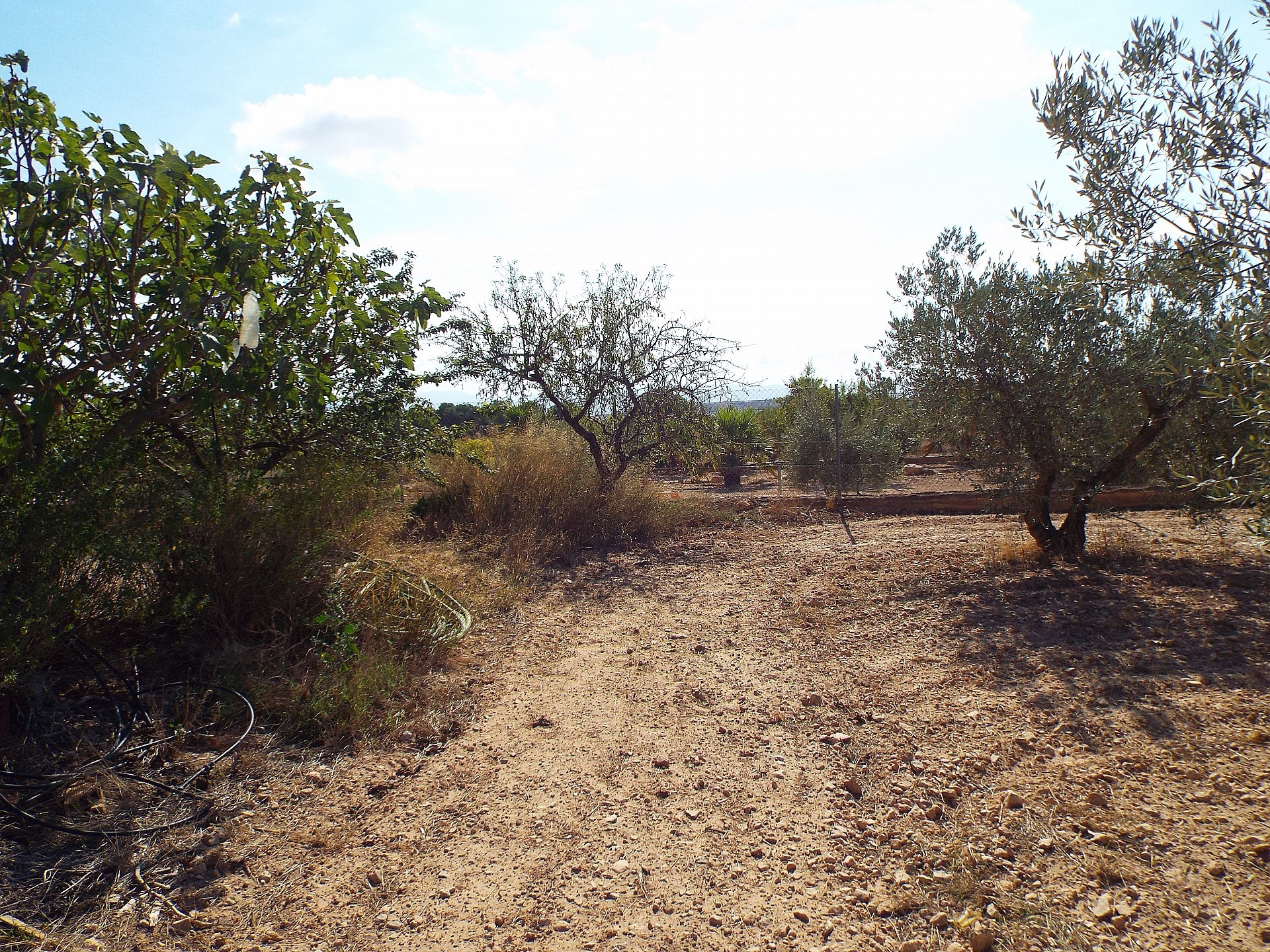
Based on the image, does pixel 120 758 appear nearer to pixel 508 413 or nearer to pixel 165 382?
pixel 165 382

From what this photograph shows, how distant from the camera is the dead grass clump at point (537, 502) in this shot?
9.88 metres

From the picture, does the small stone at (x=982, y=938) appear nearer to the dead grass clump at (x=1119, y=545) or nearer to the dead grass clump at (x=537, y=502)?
the dead grass clump at (x=1119, y=545)

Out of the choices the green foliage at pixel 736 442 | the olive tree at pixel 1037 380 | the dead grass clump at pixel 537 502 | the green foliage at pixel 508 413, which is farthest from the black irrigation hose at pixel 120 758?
the green foliage at pixel 736 442

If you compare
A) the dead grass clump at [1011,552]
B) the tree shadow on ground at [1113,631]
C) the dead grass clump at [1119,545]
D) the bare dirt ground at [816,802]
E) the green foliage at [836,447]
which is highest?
the green foliage at [836,447]

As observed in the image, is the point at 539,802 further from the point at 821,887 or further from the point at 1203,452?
the point at 1203,452

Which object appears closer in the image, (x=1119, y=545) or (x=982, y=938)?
(x=982, y=938)

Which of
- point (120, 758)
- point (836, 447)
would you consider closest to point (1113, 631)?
point (120, 758)

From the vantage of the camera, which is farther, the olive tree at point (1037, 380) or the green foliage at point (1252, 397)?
the olive tree at point (1037, 380)

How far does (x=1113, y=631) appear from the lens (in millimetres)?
5426

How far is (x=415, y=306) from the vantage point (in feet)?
15.9

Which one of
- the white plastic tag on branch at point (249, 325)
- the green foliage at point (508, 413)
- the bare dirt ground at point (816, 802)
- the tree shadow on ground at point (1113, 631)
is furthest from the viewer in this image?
the green foliage at point (508, 413)

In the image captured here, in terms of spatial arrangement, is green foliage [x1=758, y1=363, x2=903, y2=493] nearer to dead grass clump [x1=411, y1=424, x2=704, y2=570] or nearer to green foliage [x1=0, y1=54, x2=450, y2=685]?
dead grass clump [x1=411, y1=424, x2=704, y2=570]

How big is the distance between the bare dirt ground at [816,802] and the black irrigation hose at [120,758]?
240 mm

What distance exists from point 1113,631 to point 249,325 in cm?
565
